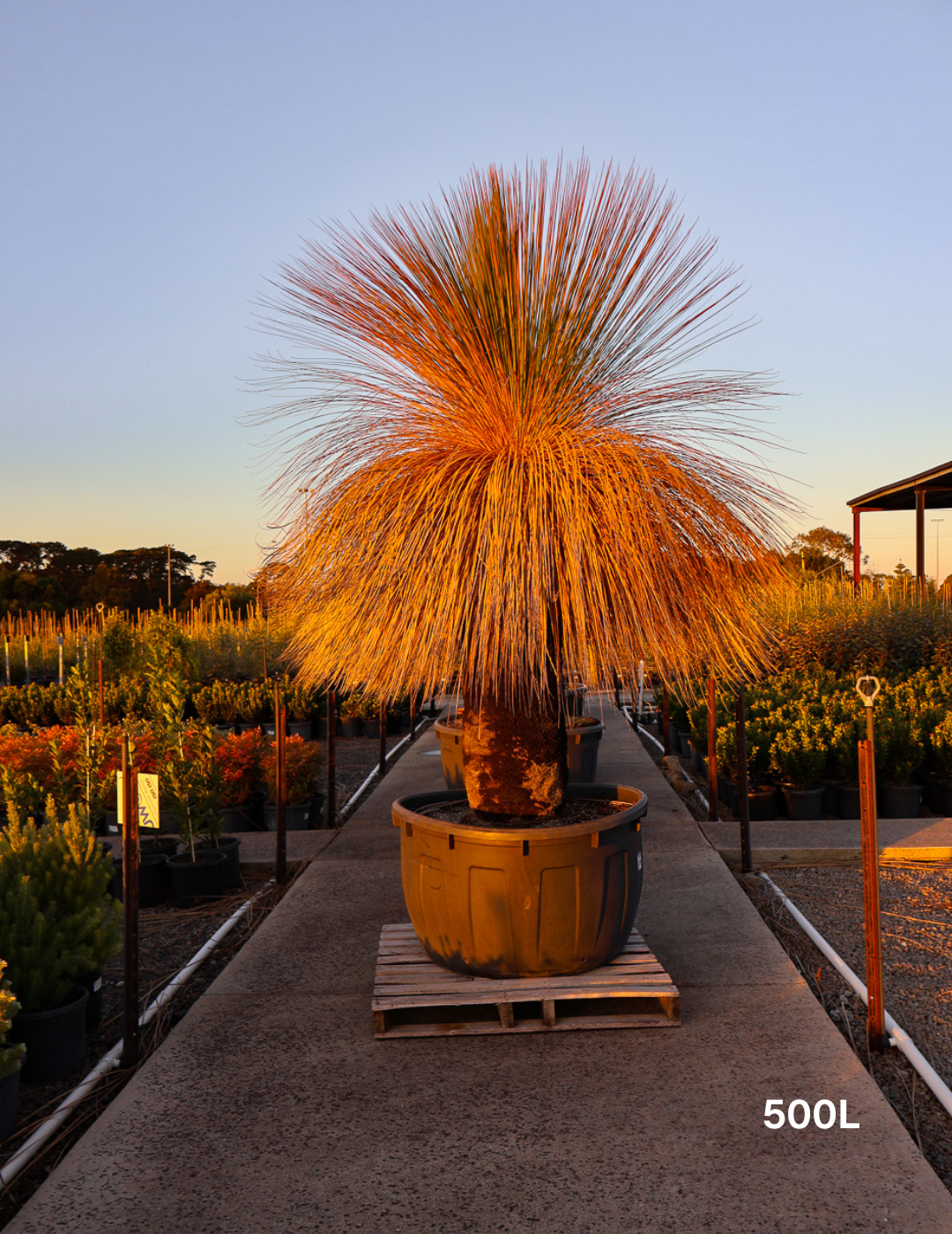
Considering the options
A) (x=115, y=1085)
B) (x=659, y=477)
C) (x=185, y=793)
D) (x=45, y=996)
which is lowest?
(x=115, y=1085)

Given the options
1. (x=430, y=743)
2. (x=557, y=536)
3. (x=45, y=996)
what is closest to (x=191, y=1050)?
(x=45, y=996)

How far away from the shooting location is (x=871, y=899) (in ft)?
8.77

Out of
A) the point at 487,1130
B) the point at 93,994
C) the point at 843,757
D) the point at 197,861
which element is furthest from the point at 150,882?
the point at 843,757

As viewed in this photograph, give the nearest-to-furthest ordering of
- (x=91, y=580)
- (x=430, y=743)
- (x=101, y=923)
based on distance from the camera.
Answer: (x=101, y=923)
(x=430, y=743)
(x=91, y=580)

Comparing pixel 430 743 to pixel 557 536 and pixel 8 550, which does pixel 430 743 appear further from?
pixel 8 550

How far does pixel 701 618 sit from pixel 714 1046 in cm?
129

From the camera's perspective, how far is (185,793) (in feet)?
15.2

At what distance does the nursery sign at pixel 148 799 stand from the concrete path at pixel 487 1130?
2.16 ft

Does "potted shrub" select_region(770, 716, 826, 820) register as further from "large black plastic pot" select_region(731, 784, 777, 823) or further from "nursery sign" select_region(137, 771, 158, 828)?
"nursery sign" select_region(137, 771, 158, 828)

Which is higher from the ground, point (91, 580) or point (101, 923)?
point (91, 580)

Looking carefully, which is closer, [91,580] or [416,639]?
[416,639]

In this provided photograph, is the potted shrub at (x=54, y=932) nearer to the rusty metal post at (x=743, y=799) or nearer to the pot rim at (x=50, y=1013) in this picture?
the pot rim at (x=50, y=1013)

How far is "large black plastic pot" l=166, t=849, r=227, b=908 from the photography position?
451 centimetres

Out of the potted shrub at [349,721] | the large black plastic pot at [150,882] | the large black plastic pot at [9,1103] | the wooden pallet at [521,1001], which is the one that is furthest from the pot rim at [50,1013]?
the potted shrub at [349,721]
